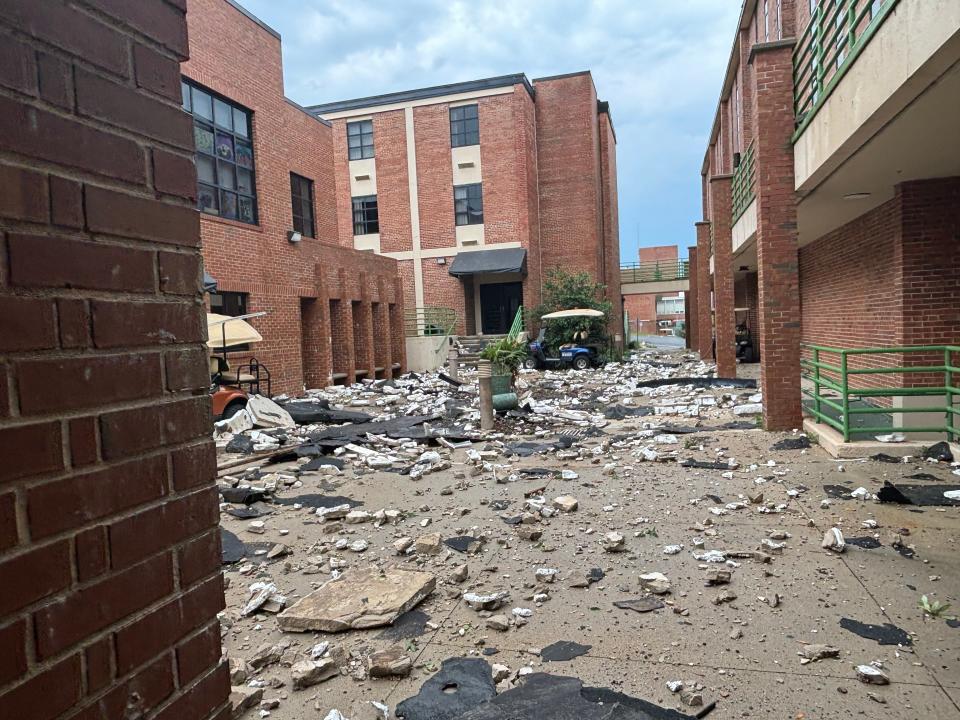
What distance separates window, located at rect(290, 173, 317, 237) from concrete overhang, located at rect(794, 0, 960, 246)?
15.4 metres

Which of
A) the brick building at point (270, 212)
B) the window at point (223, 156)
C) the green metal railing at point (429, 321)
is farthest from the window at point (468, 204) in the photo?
the window at point (223, 156)

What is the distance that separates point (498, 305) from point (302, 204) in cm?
1472

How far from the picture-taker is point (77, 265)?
3.82 ft

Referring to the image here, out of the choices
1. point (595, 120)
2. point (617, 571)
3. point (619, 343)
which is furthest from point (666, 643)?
point (595, 120)

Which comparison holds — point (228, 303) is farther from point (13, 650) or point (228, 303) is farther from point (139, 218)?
point (13, 650)

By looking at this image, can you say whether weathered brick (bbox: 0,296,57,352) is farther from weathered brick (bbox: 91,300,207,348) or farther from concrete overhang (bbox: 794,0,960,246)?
concrete overhang (bbox: 794,0,960,246)

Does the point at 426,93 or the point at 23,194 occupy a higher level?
the point at 426,93

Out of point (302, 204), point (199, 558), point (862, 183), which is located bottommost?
point (199, 558)

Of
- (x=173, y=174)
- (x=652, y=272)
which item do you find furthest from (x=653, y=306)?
(x=173, y=174)

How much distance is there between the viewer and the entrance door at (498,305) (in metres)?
33.4

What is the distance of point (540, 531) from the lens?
537cm

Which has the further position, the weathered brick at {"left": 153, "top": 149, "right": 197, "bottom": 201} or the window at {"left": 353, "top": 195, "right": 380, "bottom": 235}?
the window at {"left": 353, "top": 195, "right": 380, "bottom": 235}

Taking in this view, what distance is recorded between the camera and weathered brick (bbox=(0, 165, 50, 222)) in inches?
41.6

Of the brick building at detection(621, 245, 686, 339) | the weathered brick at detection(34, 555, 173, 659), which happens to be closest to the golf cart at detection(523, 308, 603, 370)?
the brick building at detection(621, 245, 686, 339)
